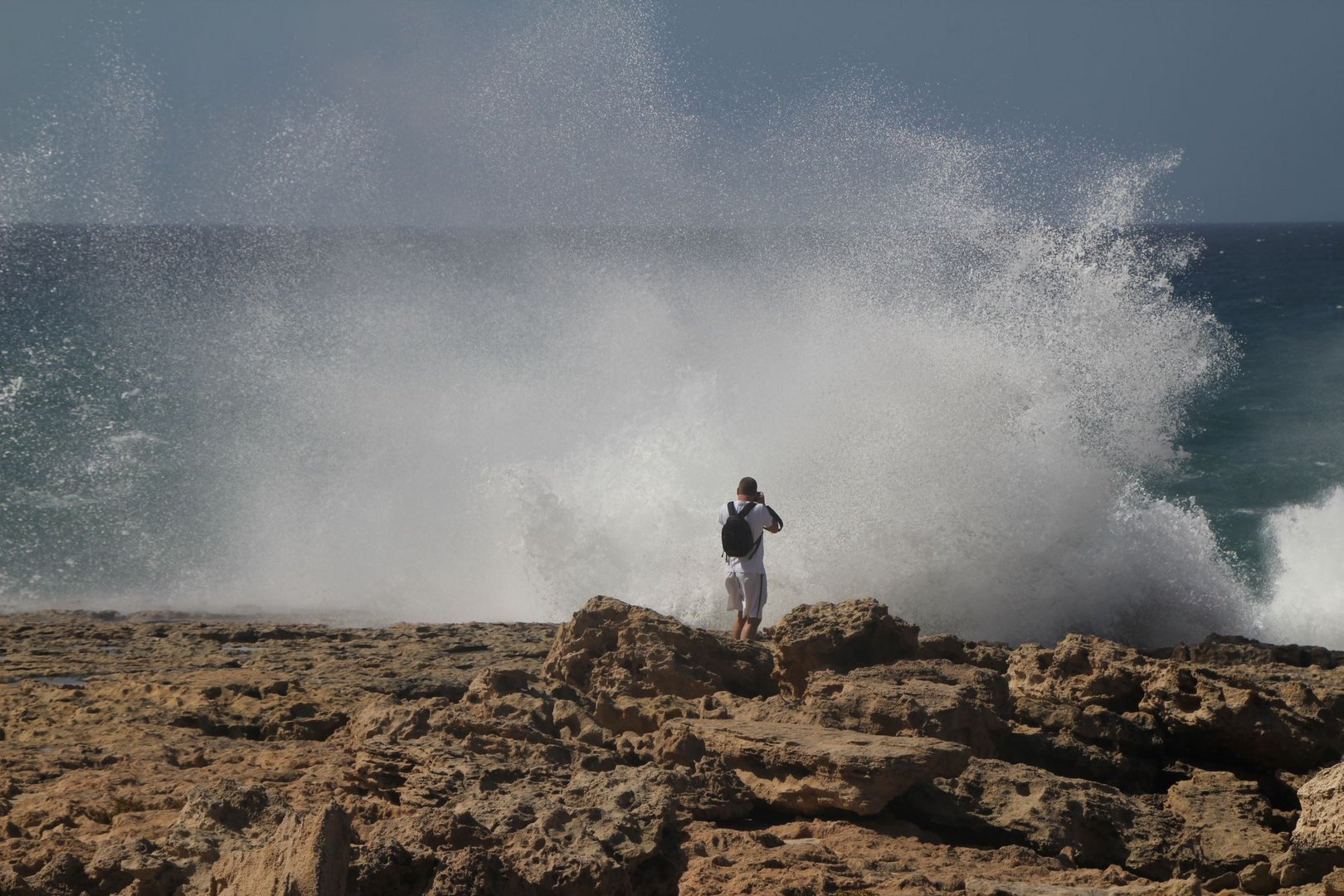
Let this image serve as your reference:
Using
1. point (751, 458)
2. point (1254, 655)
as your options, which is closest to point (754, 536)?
point (1254, 655)

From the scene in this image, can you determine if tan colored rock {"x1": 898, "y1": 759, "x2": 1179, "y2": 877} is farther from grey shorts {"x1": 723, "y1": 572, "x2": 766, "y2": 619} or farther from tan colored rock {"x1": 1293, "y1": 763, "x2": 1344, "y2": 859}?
grey shorts {"x1": 723, "y1": 572, "x2": 766, "y2": 619}

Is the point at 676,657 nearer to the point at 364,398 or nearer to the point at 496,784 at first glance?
the point at 496,784

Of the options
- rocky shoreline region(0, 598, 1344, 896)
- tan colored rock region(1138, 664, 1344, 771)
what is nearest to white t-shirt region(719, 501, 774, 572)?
rocky shoreline region(0, 598, 1344, 896)

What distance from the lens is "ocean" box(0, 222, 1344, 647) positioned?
41.1 ft

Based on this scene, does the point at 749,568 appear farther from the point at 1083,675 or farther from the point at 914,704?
the point at 914,704

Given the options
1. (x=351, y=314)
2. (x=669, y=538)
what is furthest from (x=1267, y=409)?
(x=351, y=314)

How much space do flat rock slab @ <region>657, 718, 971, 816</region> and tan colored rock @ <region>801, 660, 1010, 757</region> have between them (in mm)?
216

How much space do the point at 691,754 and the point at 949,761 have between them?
98 centimetres

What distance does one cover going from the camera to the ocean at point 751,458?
12.5 m

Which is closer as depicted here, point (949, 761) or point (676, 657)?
point (949, 761)

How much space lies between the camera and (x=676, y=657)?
6.36m

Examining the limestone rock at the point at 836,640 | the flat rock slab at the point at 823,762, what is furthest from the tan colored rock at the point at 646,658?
the flat rock slab at the point at 823,762

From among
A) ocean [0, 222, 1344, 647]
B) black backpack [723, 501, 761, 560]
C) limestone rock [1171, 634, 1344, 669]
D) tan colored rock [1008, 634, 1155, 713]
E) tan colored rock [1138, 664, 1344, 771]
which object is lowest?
tan colored rock [1138, 664, 1344, 771]

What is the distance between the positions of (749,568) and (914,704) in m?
3.06
